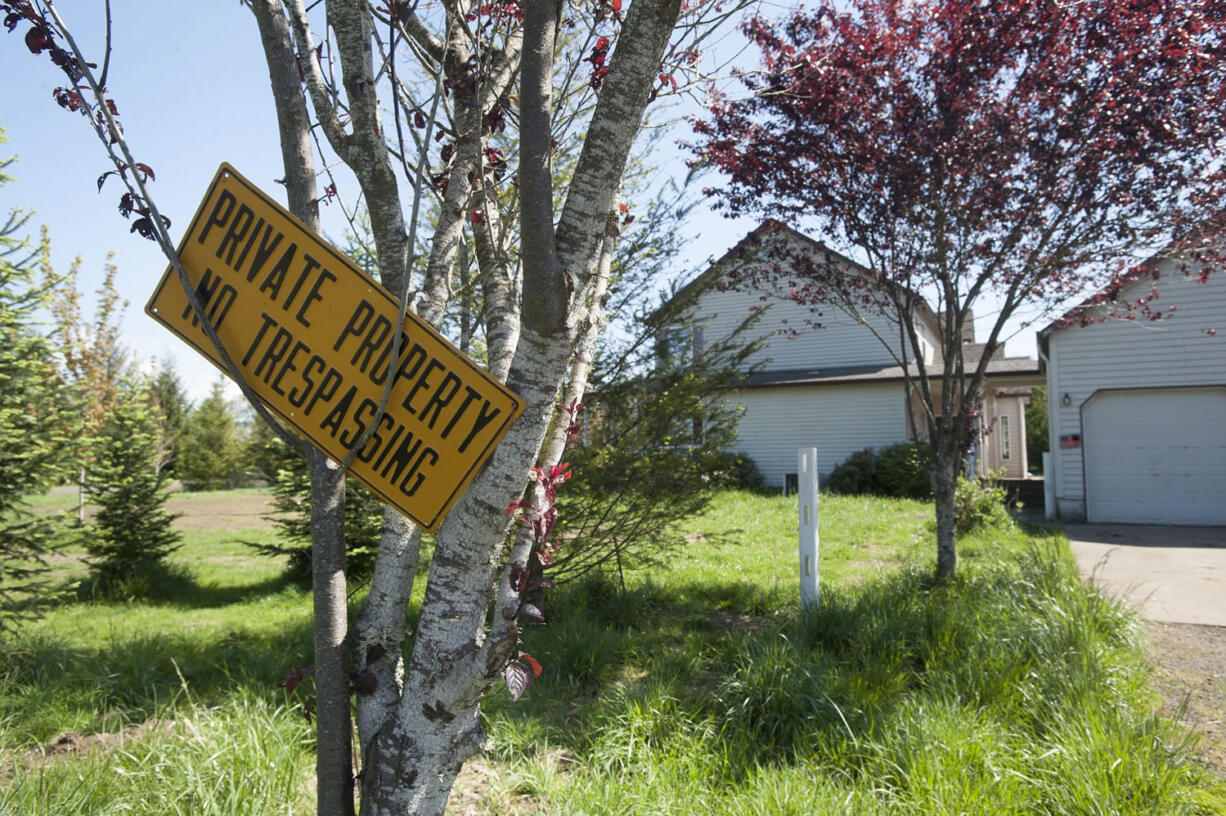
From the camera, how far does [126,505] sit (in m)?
8.77

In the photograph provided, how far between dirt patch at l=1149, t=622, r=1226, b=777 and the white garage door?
29.2ft

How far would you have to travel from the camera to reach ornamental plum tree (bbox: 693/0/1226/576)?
5.72 meters

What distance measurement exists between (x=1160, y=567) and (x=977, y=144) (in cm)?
627

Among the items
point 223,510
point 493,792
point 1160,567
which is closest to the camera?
point 493,792

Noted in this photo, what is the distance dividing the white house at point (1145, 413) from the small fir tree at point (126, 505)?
1466 cm

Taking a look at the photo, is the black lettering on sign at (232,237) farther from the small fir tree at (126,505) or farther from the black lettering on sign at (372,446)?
the small fir tree at (126,505)

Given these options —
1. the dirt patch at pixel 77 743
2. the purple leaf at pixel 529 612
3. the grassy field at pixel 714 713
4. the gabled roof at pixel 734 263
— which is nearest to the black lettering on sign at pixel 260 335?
the purple leaf at pixel 529 612

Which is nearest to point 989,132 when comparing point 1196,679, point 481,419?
point 1196,679

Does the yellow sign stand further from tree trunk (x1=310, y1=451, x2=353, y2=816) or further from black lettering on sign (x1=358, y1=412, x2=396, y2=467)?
tree trunk (x1=310, y1=451, x2=353, y2=816)

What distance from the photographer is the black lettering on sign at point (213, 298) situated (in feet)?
5.38

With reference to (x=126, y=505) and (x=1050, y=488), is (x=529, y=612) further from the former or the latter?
(x=1050, y=488)

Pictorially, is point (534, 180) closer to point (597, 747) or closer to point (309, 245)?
point (309, 245)

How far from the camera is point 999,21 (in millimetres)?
5988

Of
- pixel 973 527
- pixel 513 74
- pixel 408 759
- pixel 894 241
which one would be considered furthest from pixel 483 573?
pixel 973 527
